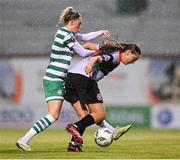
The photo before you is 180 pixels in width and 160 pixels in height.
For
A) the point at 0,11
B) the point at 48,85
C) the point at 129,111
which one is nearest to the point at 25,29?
the point at 0,11

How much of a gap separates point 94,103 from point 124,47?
28.7 inches

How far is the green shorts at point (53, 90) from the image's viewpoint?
10164 mm

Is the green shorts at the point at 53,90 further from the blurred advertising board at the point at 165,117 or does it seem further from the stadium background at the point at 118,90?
the blurred advertising board at the point at 165,117

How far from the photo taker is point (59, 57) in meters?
10.2

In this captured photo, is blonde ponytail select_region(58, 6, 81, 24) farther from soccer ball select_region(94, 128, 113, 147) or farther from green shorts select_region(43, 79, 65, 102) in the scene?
soccer ball select_region(94, 128, 113, 147)

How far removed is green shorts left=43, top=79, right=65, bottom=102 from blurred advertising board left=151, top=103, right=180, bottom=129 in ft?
27.2

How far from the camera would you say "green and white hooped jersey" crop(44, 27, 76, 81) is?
10094mm

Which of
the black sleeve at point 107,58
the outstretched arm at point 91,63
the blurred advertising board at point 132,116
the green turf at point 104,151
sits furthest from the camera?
the blurred advertising board at point 132,116

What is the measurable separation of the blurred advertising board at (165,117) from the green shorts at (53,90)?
8.29 meters

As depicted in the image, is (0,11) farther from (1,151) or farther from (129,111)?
(1,151)

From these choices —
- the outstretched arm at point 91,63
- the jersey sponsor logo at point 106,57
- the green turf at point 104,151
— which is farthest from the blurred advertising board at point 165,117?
the outstretched arm at point 91,63

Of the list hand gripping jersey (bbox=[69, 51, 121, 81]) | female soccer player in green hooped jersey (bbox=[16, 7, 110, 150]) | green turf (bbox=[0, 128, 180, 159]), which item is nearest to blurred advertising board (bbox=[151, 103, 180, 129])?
green turf (bbox=[0, 128, 180, 159])

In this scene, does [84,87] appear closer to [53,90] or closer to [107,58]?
[53,90]

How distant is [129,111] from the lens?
18406mm
